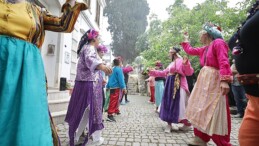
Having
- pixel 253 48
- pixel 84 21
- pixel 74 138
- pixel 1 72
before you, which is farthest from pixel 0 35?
pixel 84 21

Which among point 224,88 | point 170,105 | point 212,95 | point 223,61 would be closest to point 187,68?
point 170,105

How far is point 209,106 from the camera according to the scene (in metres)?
3.31

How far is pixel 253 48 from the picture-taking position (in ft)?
5.35

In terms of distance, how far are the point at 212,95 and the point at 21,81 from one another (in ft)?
8.82

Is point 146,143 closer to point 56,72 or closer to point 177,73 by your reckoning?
point 177,73

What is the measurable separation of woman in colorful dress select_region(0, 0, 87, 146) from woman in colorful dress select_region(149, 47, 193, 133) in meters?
3.79

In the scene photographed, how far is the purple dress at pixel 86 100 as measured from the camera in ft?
11.3

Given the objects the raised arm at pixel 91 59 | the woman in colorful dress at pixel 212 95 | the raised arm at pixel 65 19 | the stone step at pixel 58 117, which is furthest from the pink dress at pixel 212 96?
the stone step at pixel 58 117

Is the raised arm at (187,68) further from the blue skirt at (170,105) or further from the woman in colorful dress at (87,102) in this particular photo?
the woman in colorful dress at (87,102)

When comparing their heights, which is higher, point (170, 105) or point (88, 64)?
point (88, 64)

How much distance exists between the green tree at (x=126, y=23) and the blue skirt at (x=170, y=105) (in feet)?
105

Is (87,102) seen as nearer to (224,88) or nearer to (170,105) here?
(224,88)

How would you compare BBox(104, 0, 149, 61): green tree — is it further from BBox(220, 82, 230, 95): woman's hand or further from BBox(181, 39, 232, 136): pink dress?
BBox(220, 82, 230, 95): woman's hand

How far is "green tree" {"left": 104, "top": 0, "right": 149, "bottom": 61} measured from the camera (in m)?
37.1
